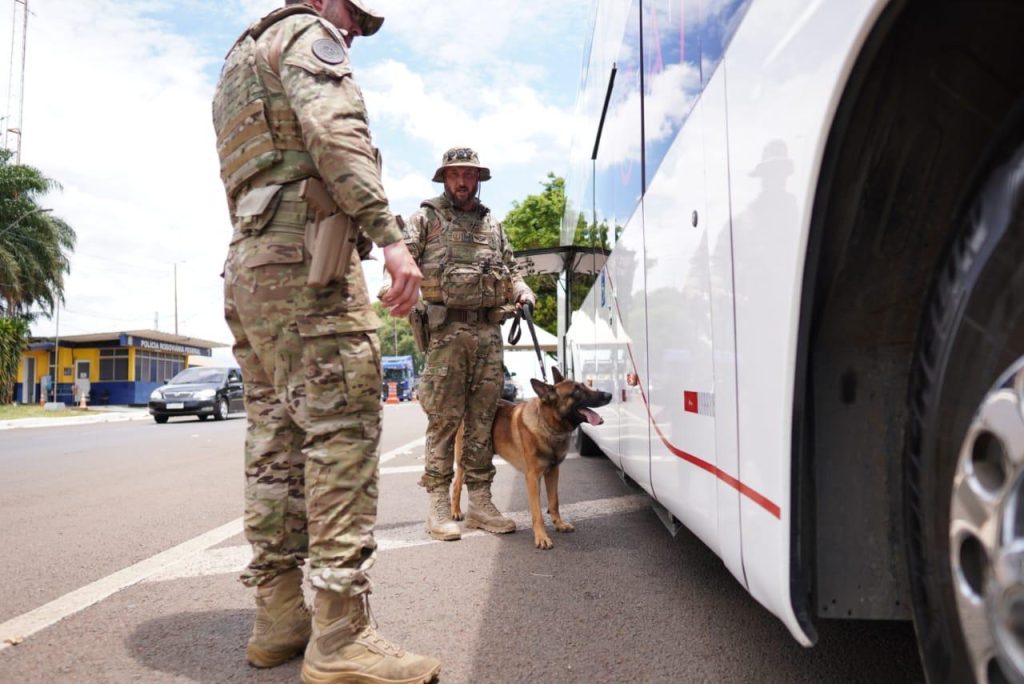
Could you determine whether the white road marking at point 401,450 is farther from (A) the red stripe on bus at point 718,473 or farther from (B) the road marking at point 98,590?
(A) the red stripe on bus at point 718,473

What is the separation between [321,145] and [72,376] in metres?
43.7

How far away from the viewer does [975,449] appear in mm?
1079

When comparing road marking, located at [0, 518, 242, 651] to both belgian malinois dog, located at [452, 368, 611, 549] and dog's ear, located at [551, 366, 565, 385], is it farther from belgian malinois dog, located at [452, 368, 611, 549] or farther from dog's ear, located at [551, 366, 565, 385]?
dog's ear, located at [551, 366, 565, 385]

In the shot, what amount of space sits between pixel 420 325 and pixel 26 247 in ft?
111

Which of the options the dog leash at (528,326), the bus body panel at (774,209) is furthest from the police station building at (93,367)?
the bus body panel at (774,209)

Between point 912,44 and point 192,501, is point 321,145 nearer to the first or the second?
point 912,44

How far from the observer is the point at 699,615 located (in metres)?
2.80

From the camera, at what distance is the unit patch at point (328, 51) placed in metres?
2.18

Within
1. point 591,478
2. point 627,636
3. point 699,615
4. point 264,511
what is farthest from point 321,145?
point 591,478

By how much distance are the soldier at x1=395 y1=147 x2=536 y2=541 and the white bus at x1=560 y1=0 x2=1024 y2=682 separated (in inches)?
93.6

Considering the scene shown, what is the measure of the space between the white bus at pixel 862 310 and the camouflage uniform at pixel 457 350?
2432mm

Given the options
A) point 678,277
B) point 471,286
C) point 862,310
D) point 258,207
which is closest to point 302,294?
A: point 258,207

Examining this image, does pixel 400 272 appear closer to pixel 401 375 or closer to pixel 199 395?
pixel 199 395

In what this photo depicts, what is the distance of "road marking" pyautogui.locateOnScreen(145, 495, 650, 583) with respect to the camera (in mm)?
3568
